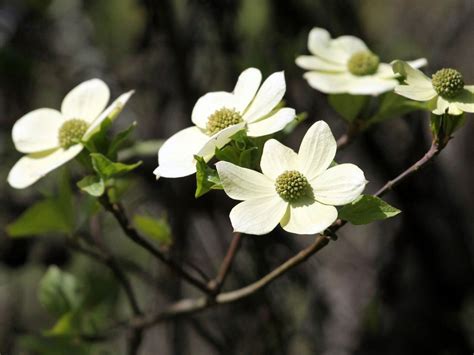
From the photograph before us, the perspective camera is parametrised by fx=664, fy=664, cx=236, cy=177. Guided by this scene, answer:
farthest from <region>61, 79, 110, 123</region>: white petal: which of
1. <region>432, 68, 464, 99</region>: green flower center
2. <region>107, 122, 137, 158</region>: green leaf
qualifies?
<region>432, 68, 464, 99</region>: green flower center

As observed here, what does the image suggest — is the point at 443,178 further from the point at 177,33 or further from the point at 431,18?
the point at 431,18

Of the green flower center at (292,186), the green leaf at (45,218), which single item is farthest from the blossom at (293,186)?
the green leaf at (45,218)

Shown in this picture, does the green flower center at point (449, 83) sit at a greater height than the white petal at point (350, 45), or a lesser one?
greater

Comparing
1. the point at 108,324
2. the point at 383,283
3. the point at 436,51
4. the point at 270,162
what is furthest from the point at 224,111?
the point at 436,51

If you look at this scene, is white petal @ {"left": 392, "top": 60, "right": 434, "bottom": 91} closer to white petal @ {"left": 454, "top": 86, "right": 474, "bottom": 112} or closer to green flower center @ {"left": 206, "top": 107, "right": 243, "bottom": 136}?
white petal @ {"left": 454, "top": 86, "right": 474, "bottom": 112}

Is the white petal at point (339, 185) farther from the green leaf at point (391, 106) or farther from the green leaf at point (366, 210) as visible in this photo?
the green leaf at point (391, 106)

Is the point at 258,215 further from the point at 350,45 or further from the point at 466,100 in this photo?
the point at 350,45

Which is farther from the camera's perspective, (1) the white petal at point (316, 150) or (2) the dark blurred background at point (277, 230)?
(2) the dark blurred background at point (277, 230)
